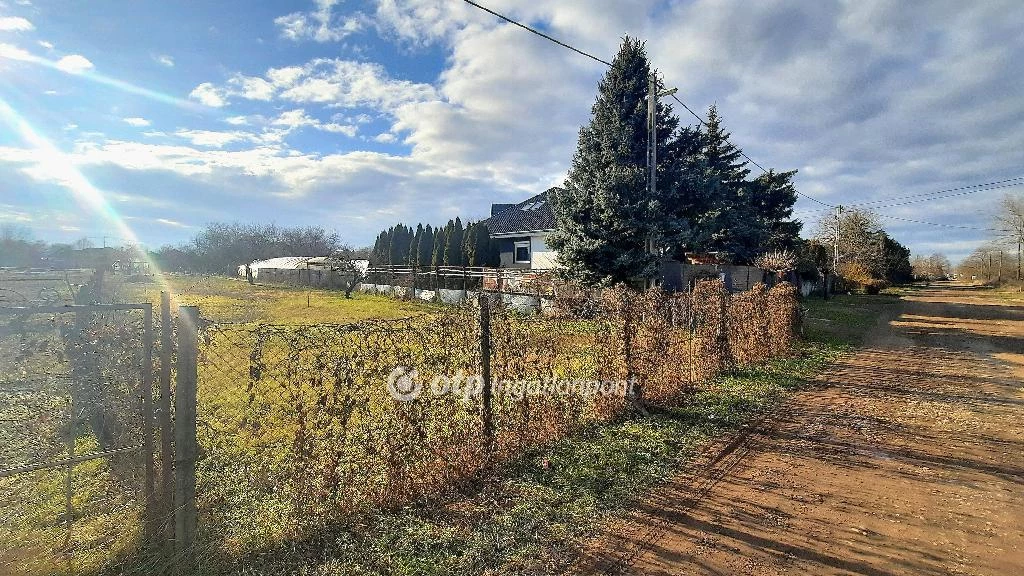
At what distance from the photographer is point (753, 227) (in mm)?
21812

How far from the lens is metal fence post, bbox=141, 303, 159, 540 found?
108 inches

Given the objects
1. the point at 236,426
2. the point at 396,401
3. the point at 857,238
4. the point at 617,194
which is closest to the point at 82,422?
the point at 236,426

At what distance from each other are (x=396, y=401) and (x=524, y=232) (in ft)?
69.7

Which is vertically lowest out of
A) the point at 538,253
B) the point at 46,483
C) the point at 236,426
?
the point at 46,483

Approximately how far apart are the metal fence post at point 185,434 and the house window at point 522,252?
2212 centimetres

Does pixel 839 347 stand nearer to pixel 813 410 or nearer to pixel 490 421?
pixel 813 410

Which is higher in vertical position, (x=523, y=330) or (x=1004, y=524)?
(x=523, y=330)

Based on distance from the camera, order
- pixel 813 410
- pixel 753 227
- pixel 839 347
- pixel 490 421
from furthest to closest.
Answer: pixel 753 227, pixel 839 347, pixel 813 410, pixel 490 421

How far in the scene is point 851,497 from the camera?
3.55m

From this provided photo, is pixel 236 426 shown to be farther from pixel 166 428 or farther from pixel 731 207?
pixel 731 207

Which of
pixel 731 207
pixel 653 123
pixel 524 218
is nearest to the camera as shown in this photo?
pixel 653 123

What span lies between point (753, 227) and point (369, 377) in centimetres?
2296

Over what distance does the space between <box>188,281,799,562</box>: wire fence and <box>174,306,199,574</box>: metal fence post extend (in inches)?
3.5

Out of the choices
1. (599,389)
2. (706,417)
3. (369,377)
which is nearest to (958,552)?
(706,417)
